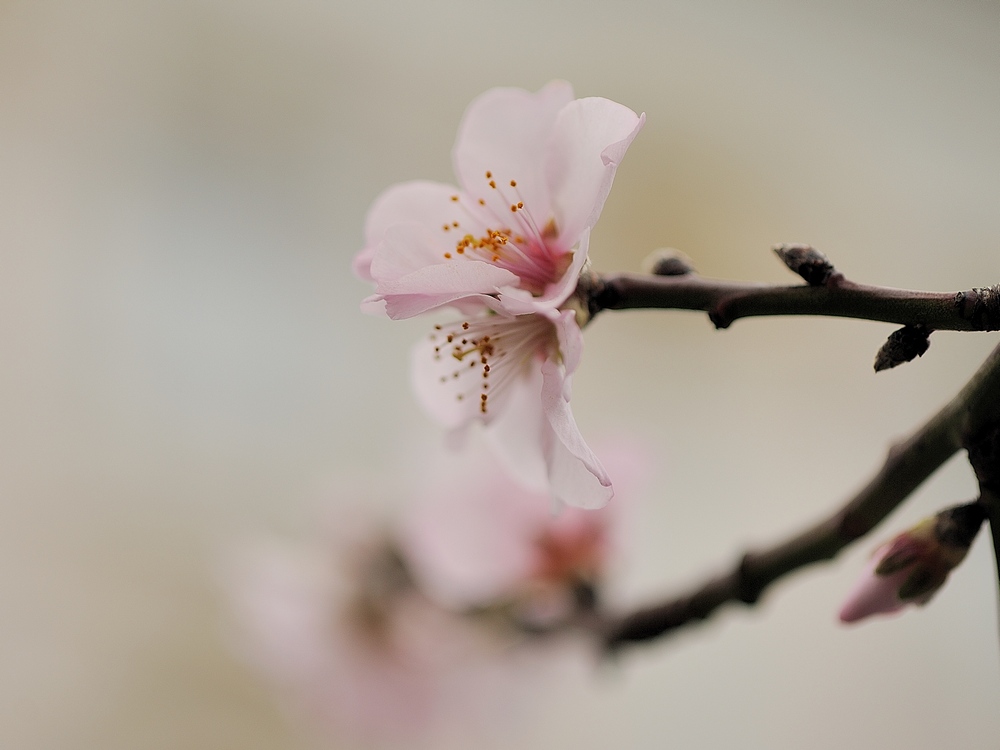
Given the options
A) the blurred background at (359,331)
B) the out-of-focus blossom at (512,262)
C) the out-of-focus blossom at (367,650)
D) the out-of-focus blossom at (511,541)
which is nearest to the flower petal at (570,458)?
the out-of-focus blossom at (512,262)

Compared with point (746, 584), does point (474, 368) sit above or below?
above

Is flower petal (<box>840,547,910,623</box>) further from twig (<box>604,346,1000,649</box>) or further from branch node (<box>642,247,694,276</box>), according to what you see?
branch node (<box>642,247,694,276</box>)

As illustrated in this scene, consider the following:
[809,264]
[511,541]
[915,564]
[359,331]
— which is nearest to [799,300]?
[809,264]

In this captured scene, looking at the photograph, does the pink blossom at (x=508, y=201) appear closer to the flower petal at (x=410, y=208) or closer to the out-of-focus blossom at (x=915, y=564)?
the flower petal at (x=410, y=208)

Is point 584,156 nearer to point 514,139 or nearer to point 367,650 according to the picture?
point 514,139

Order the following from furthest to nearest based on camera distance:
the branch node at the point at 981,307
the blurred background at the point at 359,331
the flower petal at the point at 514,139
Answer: the blurred background at the point at 359,331 → the flower petal at the point at 514,139 → the branch node at the point at 981,307

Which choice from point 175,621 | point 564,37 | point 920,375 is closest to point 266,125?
Result: point 564,37
